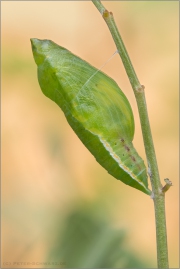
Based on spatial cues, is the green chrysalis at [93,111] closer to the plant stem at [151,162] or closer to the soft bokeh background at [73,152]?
the plant stem at [151,162]

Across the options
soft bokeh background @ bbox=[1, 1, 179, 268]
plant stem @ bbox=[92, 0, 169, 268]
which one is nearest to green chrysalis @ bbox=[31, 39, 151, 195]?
plant stem @ bbox=[92, 0, 169, 268]

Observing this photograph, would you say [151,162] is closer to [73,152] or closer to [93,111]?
[93,111]

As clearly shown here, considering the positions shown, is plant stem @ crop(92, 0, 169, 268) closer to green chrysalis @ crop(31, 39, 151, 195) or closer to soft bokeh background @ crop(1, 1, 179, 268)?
green chrysalis @ crop(31, 39, 151, 195)

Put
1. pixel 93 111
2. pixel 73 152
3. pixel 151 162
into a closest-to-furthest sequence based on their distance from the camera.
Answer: pixel 151 162 → pixel 93 111 → pixel 73 152

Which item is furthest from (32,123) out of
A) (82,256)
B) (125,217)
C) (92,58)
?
(82,256)

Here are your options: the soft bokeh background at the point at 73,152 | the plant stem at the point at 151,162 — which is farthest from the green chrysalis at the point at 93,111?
the soft bokeh background at the point at 73,152

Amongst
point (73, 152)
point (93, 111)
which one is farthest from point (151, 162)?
point (73, 152)
